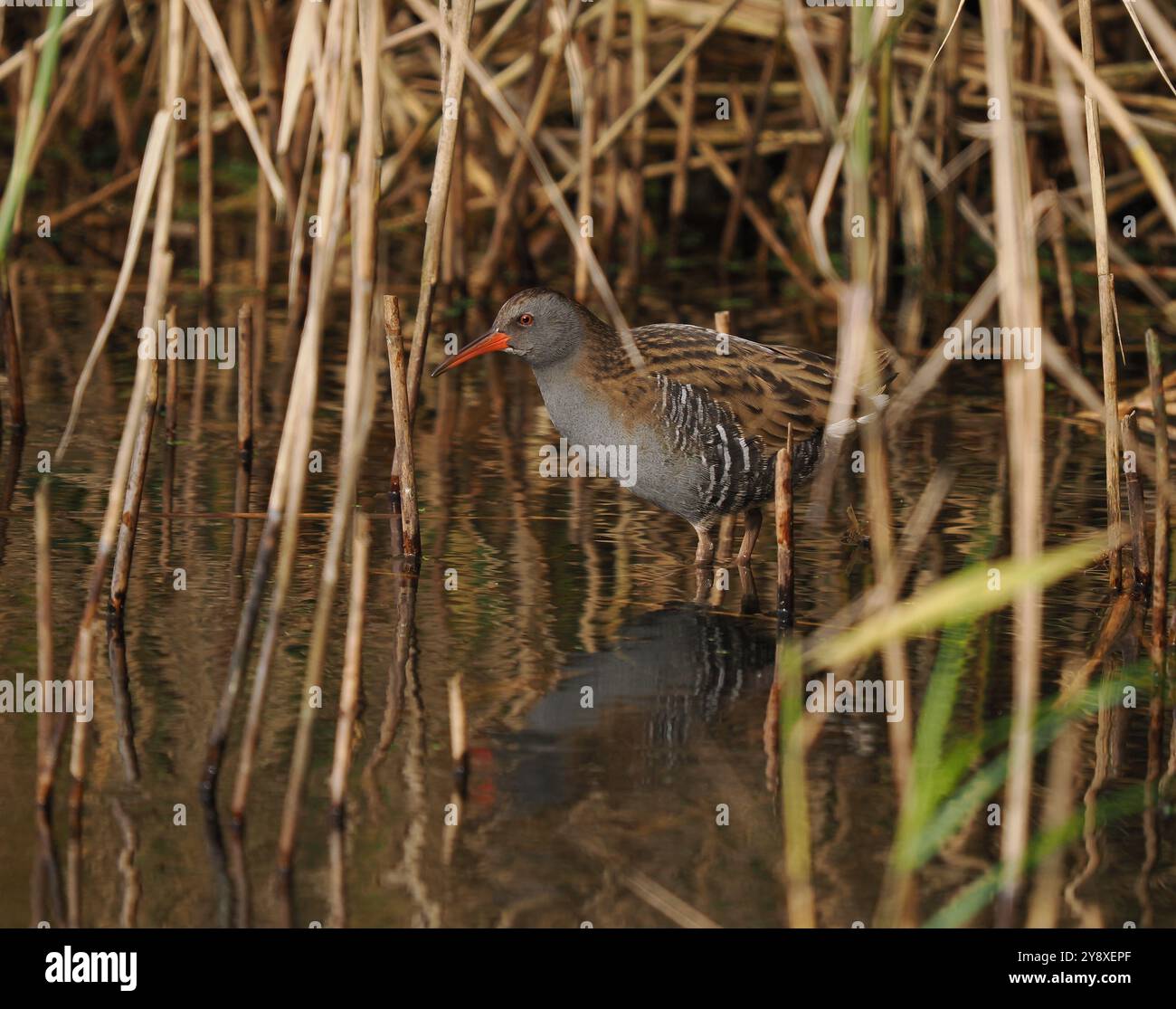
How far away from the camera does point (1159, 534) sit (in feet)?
17.4

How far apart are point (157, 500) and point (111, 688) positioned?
6.11 feet

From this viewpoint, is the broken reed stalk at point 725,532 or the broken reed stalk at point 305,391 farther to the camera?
the broken reed stalk at point 725,532

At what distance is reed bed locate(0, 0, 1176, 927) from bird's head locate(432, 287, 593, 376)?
396 mm

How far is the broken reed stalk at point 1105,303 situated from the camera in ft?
16.3

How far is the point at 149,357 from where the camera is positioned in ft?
13.6

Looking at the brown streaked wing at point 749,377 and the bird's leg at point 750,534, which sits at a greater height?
the brown streaked wing at point 749,377

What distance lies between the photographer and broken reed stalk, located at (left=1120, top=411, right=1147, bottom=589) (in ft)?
17.9

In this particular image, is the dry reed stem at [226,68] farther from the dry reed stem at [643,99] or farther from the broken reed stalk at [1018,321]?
the dry reed stem at [643,99]

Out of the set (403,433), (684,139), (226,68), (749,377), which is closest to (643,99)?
(684,139)

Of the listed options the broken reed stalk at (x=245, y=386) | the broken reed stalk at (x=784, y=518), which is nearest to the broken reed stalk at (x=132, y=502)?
the broken reed stalk at (x=245, y=386)

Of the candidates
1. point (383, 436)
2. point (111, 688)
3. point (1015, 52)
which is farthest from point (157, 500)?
point (1015, 52)

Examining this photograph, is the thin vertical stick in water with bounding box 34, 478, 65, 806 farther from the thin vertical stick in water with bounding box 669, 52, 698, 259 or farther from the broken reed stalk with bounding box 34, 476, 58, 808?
the thin vertical stick in water with bounding box 669, 52, 698, 259

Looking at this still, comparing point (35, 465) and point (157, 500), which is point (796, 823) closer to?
point (157, 500)

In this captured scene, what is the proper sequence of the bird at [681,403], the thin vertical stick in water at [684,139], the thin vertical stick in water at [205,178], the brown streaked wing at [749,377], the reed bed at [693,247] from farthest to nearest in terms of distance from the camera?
the thin vertical stick in water at [684,139] → the thin vertical stick in water at [205,178] → the brown streaked wing at [749,377] → the bird at [681,403] → the reed bed at [693,247]
